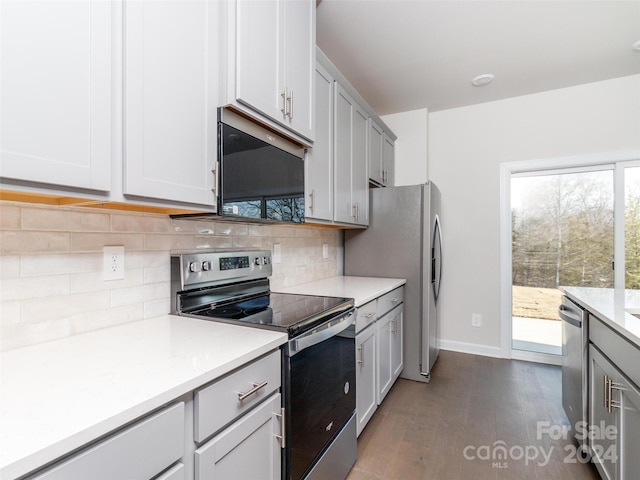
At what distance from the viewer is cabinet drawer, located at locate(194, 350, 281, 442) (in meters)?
0.86

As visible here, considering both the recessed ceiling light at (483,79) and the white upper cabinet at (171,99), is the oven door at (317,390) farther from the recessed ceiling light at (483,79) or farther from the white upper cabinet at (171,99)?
the recessed ceiling light at (483,79)

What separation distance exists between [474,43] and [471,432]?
265 centimetres

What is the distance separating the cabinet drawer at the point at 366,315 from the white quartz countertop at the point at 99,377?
80cm

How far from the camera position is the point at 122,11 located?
97cm

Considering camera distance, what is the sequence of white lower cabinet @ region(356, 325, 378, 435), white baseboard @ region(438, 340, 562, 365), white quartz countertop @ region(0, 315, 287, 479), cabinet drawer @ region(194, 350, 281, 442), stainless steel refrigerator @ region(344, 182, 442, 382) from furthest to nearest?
white baseboard @ region(438, 340, 562, 365)
stainless steel refrigerator @ region(344, 182, 442, 382)
white lower cabinet @ region(356, 325, 378, 435)
cabinet drawer @ region(194, 350, 281, 442)
white quartz countertop @ region(0, 315, 287, 479)

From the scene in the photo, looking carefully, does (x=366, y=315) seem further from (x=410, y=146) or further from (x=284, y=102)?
(x=410, y=146)

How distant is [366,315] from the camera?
199cm

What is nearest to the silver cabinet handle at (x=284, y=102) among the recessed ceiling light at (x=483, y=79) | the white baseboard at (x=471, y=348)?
the recessed ceiling light at (x=483, y=79)

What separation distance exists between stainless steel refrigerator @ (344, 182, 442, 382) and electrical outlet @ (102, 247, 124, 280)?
2140 millimetres

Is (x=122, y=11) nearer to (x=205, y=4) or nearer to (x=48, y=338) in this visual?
(x=205, y=4)

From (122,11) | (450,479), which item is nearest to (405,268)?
(450,479)

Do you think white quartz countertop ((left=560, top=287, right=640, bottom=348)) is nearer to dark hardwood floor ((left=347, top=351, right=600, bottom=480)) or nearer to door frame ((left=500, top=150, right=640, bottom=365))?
dark hardwood floor ((left=347, top=351, right=600, bottom=480))

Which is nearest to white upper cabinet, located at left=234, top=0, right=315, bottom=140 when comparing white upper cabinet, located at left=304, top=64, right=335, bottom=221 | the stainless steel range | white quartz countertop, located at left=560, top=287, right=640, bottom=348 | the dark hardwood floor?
white upper cabinet, located at left=304, top=64, right=335, bottom=221

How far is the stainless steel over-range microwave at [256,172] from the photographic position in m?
1.33
